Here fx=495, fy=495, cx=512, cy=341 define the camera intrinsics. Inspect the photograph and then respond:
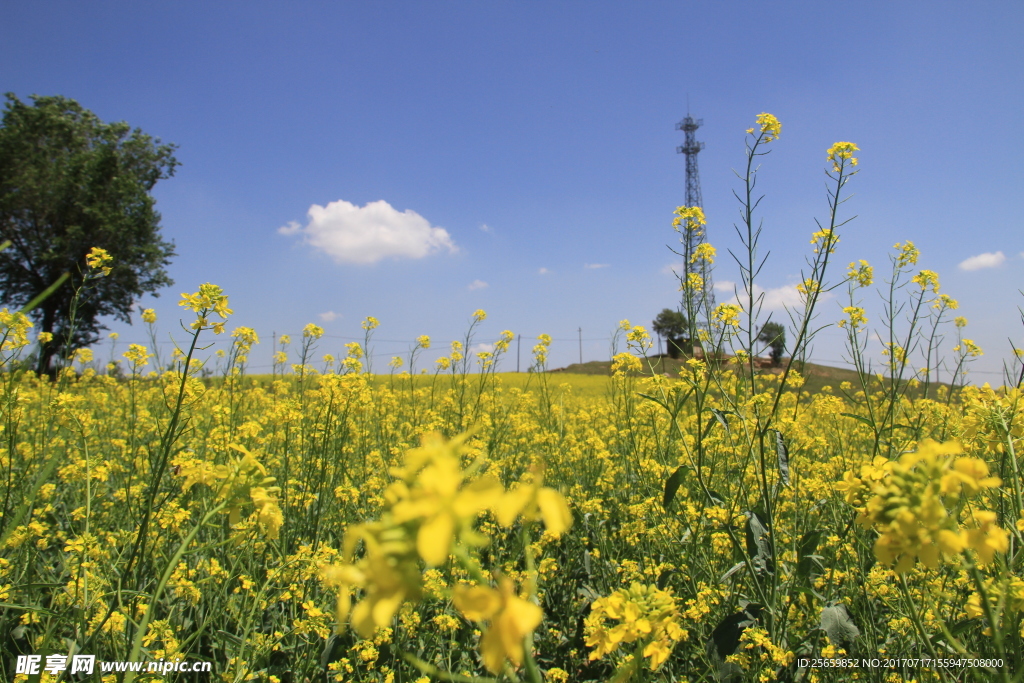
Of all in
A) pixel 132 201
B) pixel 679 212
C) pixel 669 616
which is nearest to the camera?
pixel 669 616

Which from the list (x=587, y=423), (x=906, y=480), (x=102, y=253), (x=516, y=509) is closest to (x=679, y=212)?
(x=906, y=480)

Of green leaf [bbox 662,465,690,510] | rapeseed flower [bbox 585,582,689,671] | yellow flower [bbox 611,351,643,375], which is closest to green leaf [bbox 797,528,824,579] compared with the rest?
green leaf [bbox 662,465,690,510]

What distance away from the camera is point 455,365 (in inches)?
199

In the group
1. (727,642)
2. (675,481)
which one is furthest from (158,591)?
(727,642)

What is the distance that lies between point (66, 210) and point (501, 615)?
26114 mm

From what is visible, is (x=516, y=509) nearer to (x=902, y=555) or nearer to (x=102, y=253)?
(x=902, y=555)

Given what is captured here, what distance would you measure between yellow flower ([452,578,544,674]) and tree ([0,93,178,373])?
2267cm

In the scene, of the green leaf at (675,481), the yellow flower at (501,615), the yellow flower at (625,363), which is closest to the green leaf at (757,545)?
the green leaf at (675,481)

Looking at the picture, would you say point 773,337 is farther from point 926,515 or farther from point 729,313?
point 926,515

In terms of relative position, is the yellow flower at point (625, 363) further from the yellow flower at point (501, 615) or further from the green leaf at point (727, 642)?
the yellow flower at point (501, 615)

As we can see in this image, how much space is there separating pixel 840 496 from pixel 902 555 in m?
2.95

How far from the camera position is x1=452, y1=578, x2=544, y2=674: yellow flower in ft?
1.51

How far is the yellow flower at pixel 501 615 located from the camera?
46 centimetres

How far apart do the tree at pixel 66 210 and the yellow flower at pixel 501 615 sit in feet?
74.4
